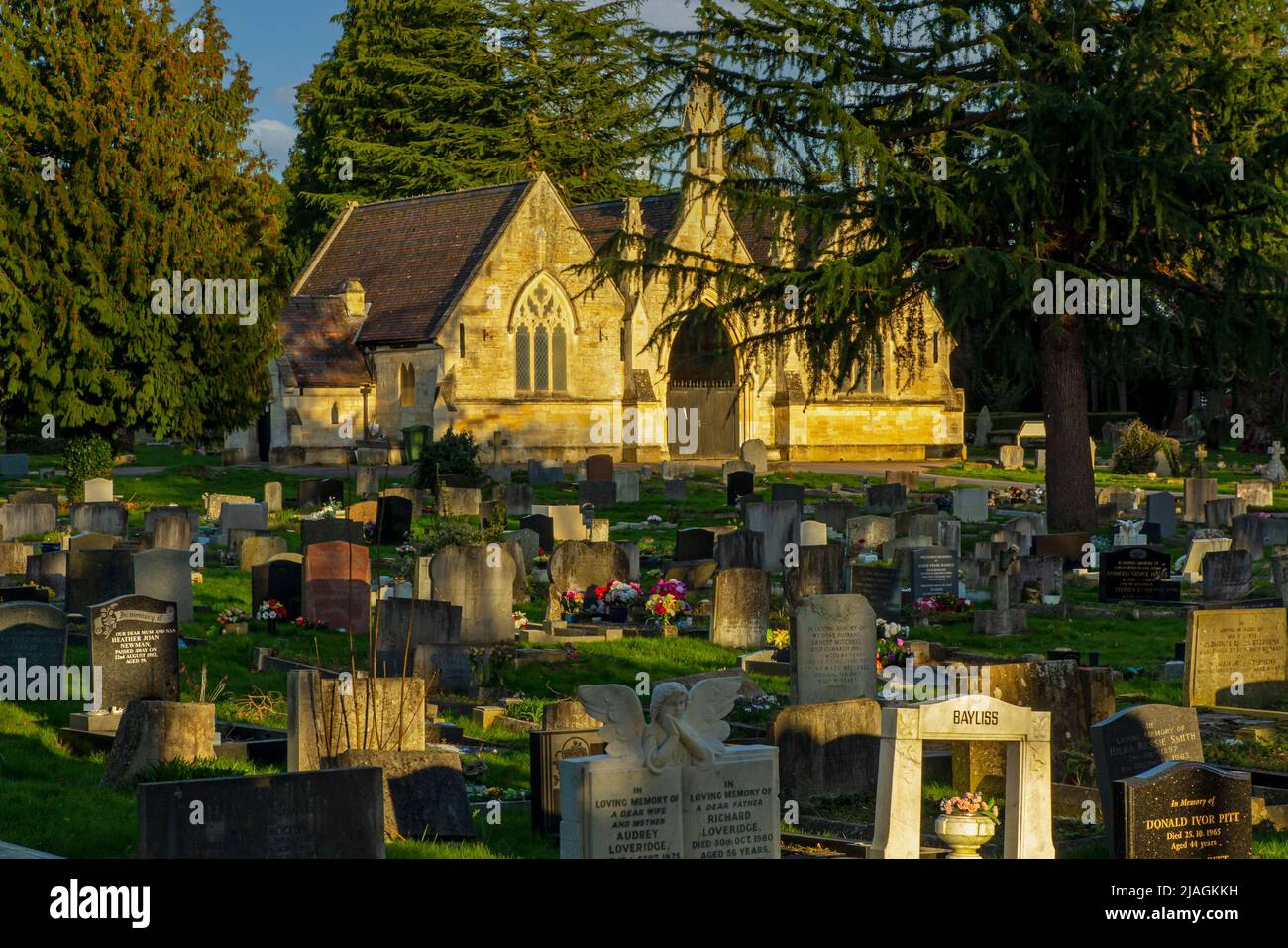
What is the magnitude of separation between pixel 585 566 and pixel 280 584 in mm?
4232

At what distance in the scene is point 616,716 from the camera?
10578mm

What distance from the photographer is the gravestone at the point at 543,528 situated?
2853 centimetres

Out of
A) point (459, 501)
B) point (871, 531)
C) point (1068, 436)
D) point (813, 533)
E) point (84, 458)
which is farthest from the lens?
point (84, 458)

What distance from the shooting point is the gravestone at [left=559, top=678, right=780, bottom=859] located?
10523 mm

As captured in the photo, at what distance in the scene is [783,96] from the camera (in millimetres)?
31094

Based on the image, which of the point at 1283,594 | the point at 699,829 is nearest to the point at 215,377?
the point at 1283,594

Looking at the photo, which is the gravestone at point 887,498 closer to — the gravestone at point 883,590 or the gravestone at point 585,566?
the gravestone at point 585,566

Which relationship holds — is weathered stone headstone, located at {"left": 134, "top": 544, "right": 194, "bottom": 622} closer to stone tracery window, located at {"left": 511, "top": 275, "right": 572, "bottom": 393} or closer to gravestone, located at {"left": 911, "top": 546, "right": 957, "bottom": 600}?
gravestone, located at {"left": 911, "top": 546, "right": 957, "bottom": 600}

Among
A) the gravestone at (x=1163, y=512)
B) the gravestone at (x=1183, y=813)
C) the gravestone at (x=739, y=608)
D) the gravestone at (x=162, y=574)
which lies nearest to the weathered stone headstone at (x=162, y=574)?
the gravestone at (x=162, y=574)

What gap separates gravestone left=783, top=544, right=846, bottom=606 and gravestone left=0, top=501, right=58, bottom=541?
15.2m

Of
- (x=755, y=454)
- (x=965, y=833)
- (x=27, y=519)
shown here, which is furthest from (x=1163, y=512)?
(x=965, y=833)

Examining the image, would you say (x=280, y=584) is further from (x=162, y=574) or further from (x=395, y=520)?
(x=395, y=520)
